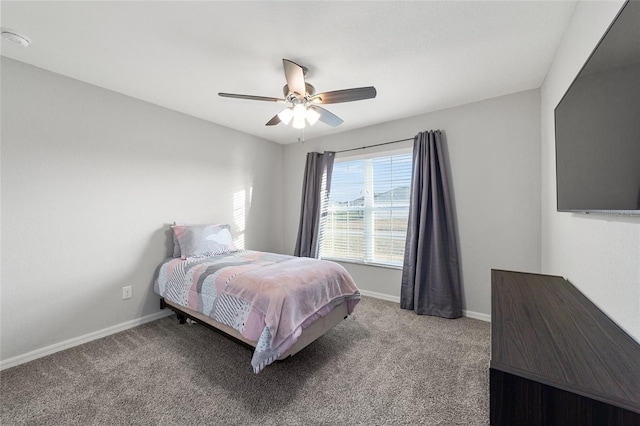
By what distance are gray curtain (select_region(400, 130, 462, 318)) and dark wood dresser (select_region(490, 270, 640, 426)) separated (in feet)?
5.70

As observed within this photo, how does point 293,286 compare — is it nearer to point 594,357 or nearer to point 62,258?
point 594,357

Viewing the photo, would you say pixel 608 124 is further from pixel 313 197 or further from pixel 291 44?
pixel 313 197

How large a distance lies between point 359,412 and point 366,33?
8.05ft

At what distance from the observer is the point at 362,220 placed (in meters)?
3.71

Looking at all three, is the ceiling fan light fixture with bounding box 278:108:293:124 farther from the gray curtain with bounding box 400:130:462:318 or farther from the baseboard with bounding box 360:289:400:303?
the baseboard with bounding box 360:289:400:303

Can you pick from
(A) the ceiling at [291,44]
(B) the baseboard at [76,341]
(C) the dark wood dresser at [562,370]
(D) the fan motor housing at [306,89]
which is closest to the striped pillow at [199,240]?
(B) the baseboard at [76,341]

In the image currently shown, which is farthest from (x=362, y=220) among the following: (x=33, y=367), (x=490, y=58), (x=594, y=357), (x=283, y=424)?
(x=33, y=367)

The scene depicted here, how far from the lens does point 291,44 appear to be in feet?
5.98

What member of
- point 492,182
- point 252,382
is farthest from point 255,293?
point 492,182

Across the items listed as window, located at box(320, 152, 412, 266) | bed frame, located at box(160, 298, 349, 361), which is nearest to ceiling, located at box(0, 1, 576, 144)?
window, located at box(320, 152, 412, 266)

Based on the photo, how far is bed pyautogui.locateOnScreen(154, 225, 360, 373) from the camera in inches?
68.2

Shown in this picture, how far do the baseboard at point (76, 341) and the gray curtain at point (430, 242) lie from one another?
293 cm

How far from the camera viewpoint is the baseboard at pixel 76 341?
1993 mm

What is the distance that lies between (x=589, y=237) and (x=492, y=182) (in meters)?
1.51
